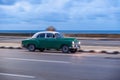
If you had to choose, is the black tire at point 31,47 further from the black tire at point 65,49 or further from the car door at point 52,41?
the black tire at point 65,49

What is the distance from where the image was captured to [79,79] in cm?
1133

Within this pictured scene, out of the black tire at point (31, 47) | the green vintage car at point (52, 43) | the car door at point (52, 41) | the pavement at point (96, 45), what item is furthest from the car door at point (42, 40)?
the pavement at point (96, 45)

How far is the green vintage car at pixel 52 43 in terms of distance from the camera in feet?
78.5

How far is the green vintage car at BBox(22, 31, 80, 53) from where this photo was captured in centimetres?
2392

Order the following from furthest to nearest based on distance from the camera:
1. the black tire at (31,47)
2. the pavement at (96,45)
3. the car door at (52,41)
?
the pavement at (96,45), the black tire at (31,47), the car door at (52,41)

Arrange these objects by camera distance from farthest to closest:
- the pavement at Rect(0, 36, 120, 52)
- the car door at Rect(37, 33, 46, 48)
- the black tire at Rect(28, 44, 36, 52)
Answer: the pavement at Rect(0, 36, 120, 52) → the black tire at Rect(28, 44, 36, 52) → the car door at Rect(37, 33, 46, 48)

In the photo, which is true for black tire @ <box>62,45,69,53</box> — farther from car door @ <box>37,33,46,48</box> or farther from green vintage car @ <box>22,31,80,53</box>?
car door @ <box>37,33,46,48</box>

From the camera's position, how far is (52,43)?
2448cm

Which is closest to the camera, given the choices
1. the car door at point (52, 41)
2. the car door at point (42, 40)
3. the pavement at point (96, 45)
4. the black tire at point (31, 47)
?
the car door at point (52, 41)

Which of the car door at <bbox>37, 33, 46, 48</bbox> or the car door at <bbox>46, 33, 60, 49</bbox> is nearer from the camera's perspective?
the car door at <bbox>46, 33, 60, 49</bbox>

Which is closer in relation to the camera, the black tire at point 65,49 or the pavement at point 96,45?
the black tire at point 65,49

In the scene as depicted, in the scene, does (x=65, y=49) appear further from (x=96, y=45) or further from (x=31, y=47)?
(x=96, y=45)

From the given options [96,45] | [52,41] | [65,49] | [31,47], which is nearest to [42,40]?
[52,41]

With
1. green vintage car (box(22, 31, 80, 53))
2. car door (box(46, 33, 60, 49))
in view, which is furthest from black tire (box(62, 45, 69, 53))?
car door (box(46, 33, 60, 49))
